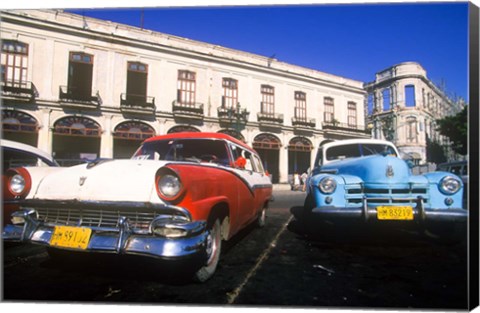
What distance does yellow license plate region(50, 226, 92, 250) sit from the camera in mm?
1624

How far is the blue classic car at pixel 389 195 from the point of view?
2.54m

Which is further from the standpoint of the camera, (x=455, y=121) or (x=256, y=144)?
(x=256, y=144)

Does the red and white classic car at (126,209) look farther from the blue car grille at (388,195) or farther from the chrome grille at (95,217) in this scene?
the blue car grille at (388,195)

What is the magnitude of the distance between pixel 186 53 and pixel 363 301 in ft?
12.9

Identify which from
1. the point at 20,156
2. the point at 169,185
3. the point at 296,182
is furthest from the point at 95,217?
the point at 296,182

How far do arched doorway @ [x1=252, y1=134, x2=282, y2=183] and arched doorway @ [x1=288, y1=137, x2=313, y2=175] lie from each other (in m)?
0.23

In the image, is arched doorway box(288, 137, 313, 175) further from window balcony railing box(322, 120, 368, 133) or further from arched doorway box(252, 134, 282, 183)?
window balcony railing box(322, 120, 368, 133)

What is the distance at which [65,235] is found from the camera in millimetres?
1675

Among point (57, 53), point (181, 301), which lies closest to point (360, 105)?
point (181, 301)

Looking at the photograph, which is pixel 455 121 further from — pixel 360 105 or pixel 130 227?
pixel 130 227

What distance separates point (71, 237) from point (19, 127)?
194cm

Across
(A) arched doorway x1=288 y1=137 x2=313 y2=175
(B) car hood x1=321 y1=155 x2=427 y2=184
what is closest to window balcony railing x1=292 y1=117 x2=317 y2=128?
(A) arched doorway x1=288 y1=137 x2=313 y2=175

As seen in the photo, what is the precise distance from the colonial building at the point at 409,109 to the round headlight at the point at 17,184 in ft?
12.1

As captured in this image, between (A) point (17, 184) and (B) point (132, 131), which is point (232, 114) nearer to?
(B) point (132, 131)
